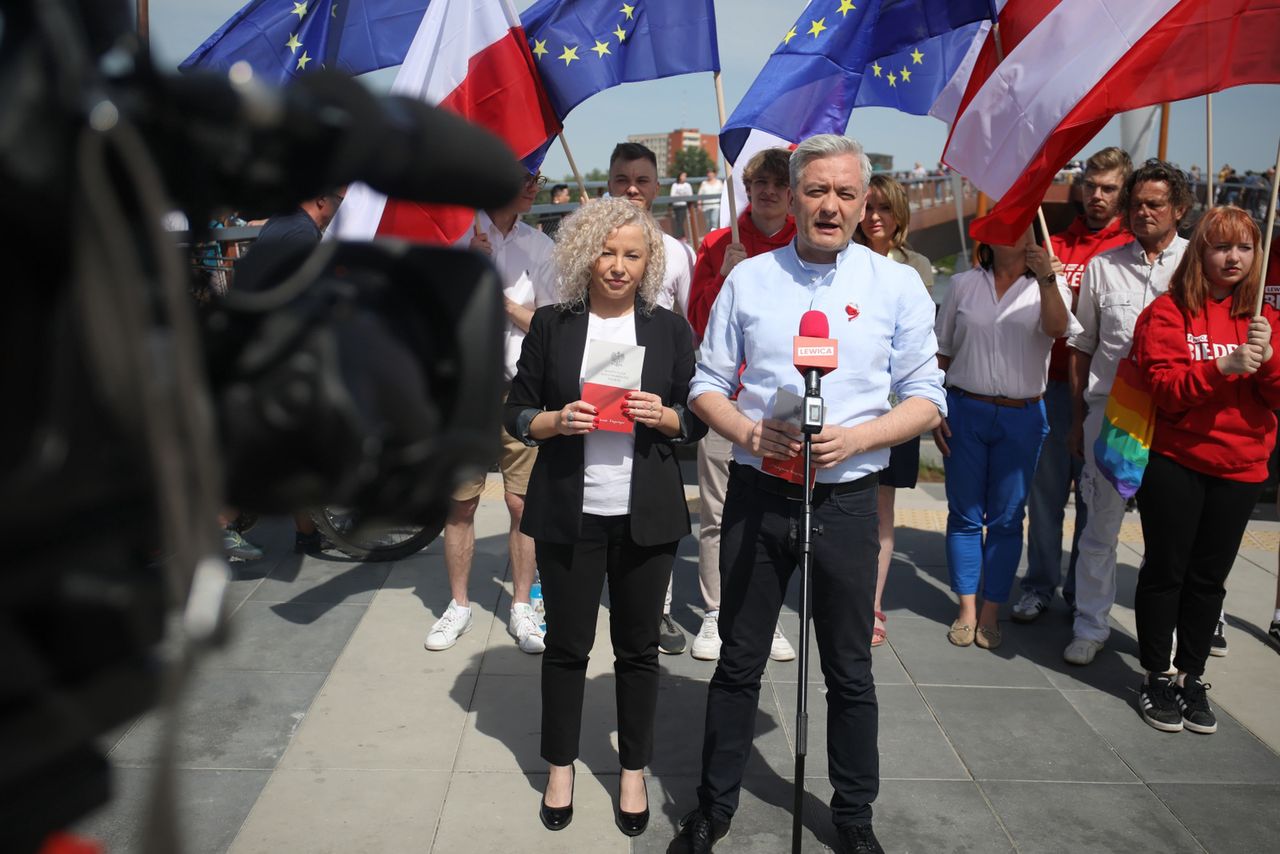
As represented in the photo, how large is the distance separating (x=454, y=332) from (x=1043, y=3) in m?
4.32

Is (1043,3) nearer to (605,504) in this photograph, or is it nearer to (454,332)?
(605,504)

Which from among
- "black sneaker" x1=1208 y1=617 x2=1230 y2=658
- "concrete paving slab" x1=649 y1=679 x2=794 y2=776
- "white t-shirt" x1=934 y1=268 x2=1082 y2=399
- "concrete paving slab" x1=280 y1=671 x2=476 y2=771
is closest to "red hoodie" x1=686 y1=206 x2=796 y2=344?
"white t-shirt" x1=934 y1=268 x2=1082 y2=399

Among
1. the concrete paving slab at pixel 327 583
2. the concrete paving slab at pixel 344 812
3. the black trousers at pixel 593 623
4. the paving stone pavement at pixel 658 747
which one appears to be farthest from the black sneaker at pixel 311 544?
Result: the black trousers at pixel 593 623

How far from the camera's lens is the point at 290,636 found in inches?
194

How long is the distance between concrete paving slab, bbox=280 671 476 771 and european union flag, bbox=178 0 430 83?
292 centimetres

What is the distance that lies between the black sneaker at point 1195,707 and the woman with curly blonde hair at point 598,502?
7.56 ft

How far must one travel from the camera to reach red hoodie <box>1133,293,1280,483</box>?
4082 mm

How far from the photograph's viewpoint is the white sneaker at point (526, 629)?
15.8 feet

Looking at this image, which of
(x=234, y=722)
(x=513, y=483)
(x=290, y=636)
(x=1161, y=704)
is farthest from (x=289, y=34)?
(x=1161, y=704)

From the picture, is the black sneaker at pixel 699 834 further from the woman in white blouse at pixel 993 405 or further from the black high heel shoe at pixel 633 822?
the woman in white blouse at pixel 993 405

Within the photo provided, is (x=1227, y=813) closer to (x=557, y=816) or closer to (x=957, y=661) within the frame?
(x=957, y=661)

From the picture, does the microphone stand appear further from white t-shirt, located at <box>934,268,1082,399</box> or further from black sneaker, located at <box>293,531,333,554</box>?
black sneaker, located at <box>293,531,333,554</box>

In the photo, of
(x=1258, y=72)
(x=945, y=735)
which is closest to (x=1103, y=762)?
(x=945, y=735)

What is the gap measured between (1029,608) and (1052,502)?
1.80 feet
